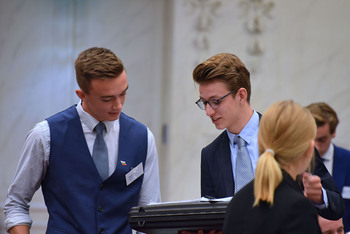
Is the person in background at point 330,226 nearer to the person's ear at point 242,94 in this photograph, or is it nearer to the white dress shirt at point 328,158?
the person's ear at point 242,94

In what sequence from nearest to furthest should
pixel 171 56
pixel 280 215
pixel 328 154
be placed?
1. pixel 280 215
2. pixel 328 154
3. pixel 171 56

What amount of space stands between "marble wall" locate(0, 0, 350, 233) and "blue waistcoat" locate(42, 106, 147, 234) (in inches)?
94.3

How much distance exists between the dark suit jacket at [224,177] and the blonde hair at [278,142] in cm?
75

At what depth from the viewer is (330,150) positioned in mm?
4797

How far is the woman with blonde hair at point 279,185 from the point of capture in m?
2.20

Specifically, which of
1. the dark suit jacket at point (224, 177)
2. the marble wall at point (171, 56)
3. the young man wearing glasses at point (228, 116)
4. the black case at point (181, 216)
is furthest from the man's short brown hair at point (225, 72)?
the marble wall at point (171, 56)

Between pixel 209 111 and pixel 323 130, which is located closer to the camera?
pixel 209 111

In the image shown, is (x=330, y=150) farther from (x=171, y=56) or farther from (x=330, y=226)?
(x=171, y=56)

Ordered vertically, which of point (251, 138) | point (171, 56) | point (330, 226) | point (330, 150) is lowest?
point (330, 226)

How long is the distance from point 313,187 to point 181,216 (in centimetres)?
60

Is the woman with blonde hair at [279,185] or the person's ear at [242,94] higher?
the person's ear at [242,94]

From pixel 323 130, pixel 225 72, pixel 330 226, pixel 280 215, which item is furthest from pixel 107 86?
pixel 323 130

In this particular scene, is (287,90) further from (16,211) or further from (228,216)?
(228,216)

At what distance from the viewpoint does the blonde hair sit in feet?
7.32
